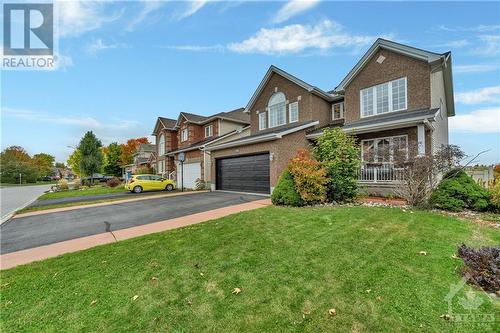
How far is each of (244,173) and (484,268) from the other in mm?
14138

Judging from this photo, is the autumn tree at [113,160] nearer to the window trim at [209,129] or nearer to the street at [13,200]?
the street at [13,200]

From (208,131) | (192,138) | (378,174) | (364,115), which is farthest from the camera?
(192,138)

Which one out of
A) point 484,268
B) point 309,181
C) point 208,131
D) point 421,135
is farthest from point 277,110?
point 484,268

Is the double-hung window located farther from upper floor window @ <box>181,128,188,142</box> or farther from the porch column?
the porch column

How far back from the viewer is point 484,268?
3582 mm

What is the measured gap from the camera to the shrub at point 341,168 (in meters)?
10.2

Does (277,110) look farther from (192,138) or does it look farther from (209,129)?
(192,138)

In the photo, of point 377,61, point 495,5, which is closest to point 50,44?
point 377,61

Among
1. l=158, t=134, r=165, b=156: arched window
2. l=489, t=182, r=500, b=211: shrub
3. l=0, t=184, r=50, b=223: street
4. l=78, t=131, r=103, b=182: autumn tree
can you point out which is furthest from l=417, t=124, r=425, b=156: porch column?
l=78, t=131, r=103, b=182: autumn tree

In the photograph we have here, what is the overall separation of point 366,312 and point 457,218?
6427mm

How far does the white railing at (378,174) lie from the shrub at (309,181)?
474 centimetres

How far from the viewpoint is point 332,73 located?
20.4 meters

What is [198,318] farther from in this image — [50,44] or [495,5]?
[495,5]

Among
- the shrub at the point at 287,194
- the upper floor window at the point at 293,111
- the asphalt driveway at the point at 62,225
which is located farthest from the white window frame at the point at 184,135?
the shrub at the point at 287,194
